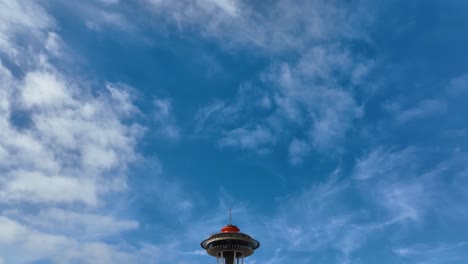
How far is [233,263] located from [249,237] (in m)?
13.2

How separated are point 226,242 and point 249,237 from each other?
10.3 meters

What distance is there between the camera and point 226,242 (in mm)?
198375

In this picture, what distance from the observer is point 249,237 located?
19975cm

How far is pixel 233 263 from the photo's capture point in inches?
7854

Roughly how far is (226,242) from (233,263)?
994cm
